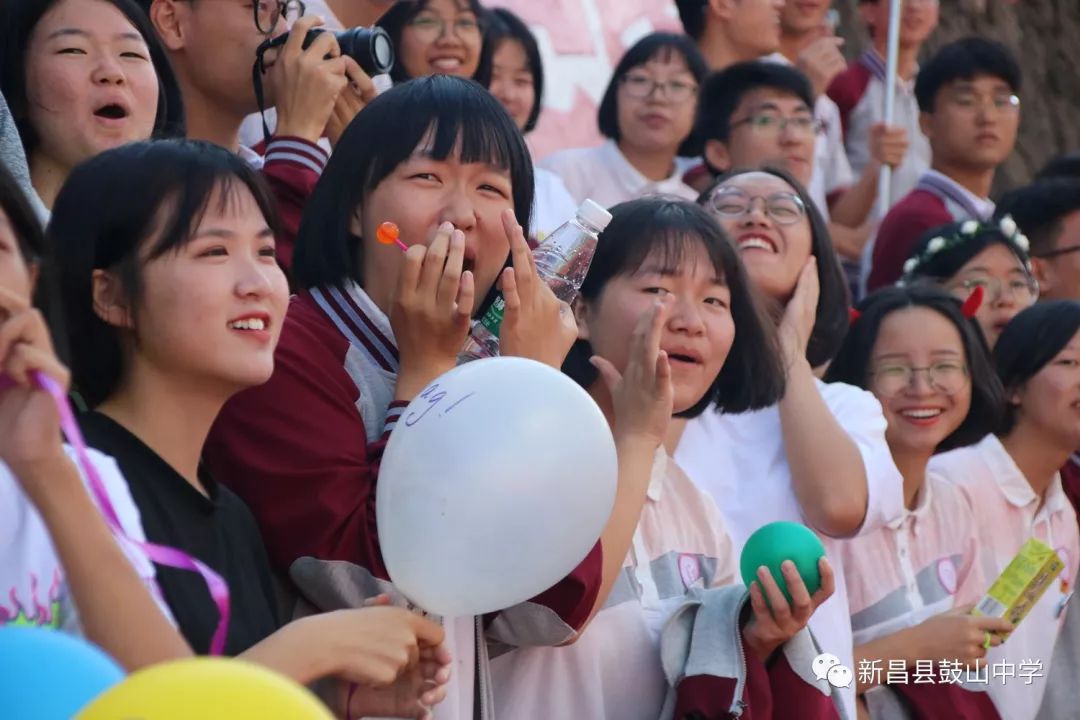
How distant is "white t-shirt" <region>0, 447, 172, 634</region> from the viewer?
76.7 inches

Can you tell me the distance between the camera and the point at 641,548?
3.05 meters

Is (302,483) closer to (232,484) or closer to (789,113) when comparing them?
(232,484)

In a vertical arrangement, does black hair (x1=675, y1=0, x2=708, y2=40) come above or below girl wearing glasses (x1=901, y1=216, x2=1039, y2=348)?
above

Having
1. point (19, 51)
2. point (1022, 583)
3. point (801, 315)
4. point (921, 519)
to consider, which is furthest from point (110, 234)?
point (921, 519)

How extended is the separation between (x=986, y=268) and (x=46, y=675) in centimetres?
374

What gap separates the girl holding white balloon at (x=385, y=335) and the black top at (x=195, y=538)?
11 centimetres

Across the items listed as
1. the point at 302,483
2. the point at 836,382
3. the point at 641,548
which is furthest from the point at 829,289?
the point at 302,483

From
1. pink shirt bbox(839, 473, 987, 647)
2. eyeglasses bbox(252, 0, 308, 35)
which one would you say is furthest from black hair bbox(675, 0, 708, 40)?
eyeglasses bbox(252, 0, 308, 35)

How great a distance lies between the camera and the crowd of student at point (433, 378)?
7.27 feet

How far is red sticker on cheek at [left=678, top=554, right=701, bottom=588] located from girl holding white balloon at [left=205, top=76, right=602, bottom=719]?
1.73ft

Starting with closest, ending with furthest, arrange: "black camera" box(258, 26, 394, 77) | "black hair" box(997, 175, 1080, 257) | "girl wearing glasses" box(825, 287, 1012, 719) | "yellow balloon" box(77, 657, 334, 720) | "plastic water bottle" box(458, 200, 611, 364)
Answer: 1. "yellow balloon" box(77, 657, 334, 720)
2. "plastic water bottle" box(458, 200, 611, 364)
3. "black camera" box(258, 26, 394, 77)
4. "girl wearing glasses" box(825, 287, 1012, 719)
5. "black hair" box(997, 175, 1080, 257)

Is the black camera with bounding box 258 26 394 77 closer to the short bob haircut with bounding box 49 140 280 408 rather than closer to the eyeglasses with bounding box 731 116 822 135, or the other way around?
the short bob haircut with bounding box 49 140 280 408

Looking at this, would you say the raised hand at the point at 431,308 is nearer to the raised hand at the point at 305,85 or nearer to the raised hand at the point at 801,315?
the raised hand at the point at 305,85

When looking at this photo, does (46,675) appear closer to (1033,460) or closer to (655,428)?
(655,428)
